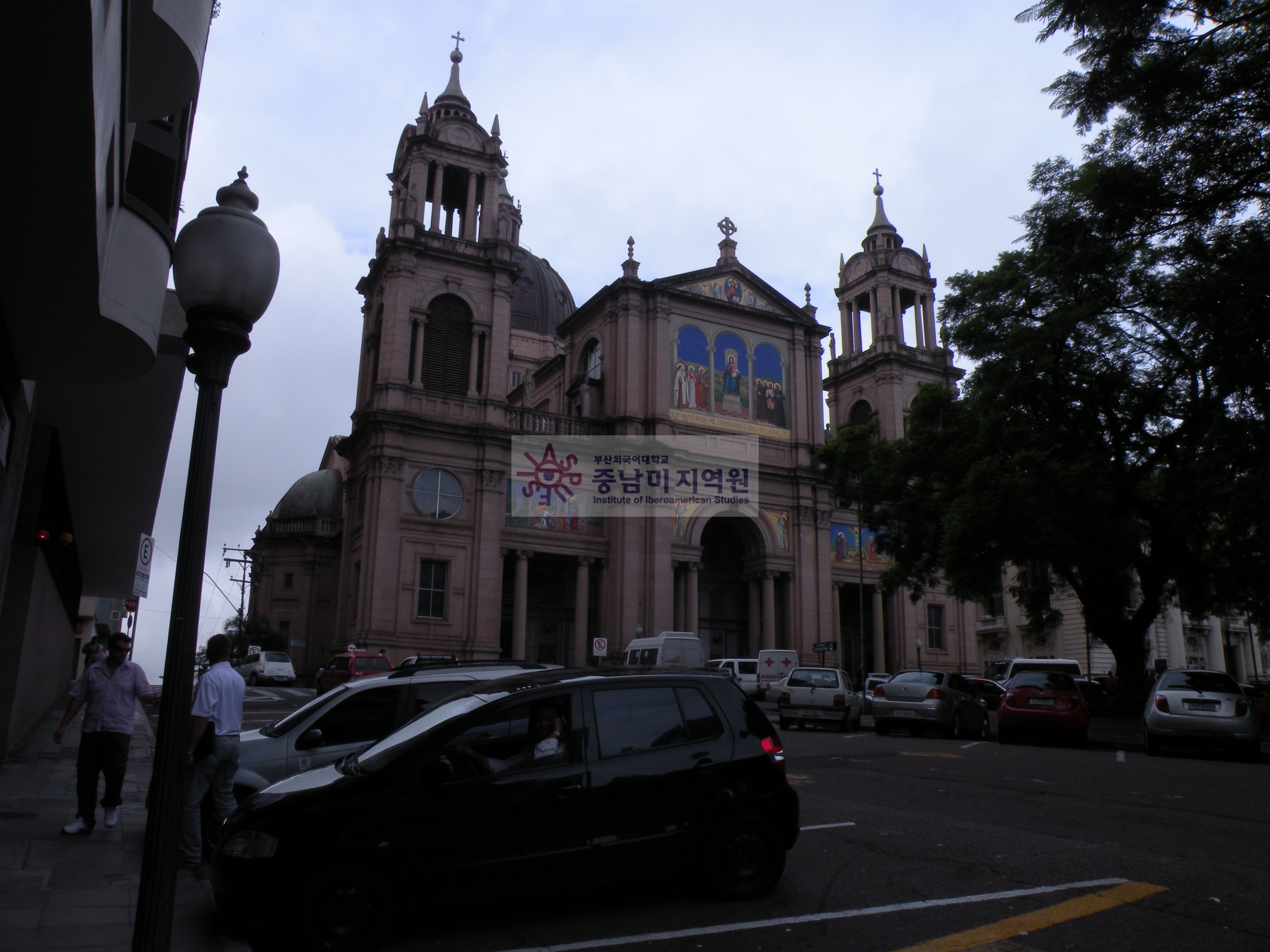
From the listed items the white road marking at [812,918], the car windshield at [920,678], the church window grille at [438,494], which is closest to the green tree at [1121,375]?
the car windshield at [920,678]

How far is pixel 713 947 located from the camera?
5.60 metres

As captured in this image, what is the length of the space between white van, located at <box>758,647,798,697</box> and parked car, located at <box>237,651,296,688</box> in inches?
813

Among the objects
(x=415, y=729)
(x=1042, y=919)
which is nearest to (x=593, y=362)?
(x=415, y=729)

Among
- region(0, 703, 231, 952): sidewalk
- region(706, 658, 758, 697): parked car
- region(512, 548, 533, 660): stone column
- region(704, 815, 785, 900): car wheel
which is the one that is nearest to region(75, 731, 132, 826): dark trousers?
region(0, 703, 231, 952): sidewalk

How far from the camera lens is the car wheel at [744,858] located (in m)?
6.55

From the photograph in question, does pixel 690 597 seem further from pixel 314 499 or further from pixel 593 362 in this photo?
pixel 314 499

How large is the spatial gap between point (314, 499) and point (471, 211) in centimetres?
2403

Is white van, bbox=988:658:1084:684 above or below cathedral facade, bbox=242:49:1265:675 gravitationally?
below

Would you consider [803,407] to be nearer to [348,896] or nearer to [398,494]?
[398,494]

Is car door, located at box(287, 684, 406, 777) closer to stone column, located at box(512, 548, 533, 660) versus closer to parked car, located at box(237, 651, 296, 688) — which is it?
stone column, located at box(512, 548, 533, 660)

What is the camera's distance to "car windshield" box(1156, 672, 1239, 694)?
1652cm

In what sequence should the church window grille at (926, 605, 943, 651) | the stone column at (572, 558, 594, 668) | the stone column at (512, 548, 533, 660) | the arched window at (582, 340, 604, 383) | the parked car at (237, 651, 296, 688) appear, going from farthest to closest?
the church window grille at (926, 605, 943, 651)
the arched window at (582, 340, 604, 383)
the stone column at (572, 558, 594, 668)
the parked car at (237, 651, 296, 688)
the stone column at (512, 548, 533, 660)

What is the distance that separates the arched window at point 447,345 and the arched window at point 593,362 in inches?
266

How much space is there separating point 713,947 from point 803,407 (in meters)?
44.3
